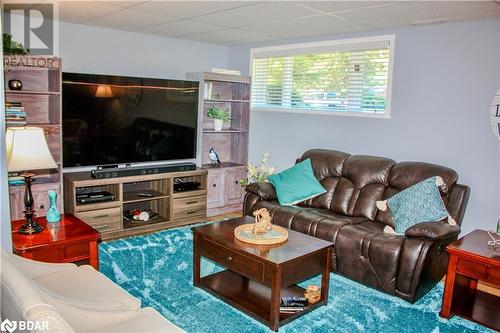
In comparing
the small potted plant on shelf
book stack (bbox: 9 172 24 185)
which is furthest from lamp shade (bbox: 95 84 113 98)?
the small potted plant on shelf

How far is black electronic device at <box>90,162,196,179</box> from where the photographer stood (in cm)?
447

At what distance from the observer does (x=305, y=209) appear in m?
4.21

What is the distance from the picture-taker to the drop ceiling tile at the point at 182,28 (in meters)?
4.36

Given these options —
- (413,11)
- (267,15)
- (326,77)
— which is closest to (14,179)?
(267,15)

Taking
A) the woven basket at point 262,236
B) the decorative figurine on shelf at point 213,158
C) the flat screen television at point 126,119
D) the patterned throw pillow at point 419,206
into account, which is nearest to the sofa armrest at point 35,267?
the woven basket at point 262,236

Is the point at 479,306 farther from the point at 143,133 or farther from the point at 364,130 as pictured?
the point at 143,133

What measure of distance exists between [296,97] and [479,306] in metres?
3.16

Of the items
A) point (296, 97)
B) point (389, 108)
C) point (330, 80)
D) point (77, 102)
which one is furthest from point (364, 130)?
point (77, 102)

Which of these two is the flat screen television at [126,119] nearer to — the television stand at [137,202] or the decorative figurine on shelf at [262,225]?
the television stand at [137,202]

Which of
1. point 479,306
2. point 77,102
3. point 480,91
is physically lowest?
point 479,306

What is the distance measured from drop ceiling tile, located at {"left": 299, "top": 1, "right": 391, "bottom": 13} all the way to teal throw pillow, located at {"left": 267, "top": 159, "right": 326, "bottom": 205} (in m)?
1.73

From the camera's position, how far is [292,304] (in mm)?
2998

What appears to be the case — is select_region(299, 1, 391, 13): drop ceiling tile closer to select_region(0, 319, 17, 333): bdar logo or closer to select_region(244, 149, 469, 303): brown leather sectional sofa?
select_region(244, 149, 469, 303): brown leather sectional sofa

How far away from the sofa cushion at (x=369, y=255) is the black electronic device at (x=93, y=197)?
2456 millimetres
